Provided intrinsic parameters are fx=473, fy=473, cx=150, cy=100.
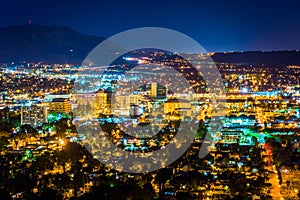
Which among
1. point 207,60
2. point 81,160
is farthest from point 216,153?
point 207,60

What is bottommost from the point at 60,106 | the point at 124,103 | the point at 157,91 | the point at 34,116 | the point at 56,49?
the point at 34,116

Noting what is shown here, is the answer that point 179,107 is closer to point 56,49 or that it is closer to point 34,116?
point 34,116

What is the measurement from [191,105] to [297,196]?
10103 millimetres

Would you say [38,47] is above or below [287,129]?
above

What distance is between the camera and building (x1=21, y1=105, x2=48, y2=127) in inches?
518

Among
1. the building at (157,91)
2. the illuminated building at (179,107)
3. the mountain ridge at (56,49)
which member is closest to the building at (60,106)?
the illuminated building at (179,107)

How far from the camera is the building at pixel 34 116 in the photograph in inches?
518

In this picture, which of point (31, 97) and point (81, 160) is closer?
point (81, 160)

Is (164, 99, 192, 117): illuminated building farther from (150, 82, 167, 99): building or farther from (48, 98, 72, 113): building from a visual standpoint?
(150, 82, 167, 99): building

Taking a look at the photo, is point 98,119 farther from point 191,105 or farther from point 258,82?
point 258,82

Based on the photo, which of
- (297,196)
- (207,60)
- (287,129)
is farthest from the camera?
(207,60)

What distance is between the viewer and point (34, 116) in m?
13.4

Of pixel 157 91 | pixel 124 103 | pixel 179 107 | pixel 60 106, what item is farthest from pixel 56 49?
pixel 179 107

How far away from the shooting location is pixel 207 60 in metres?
26.8
